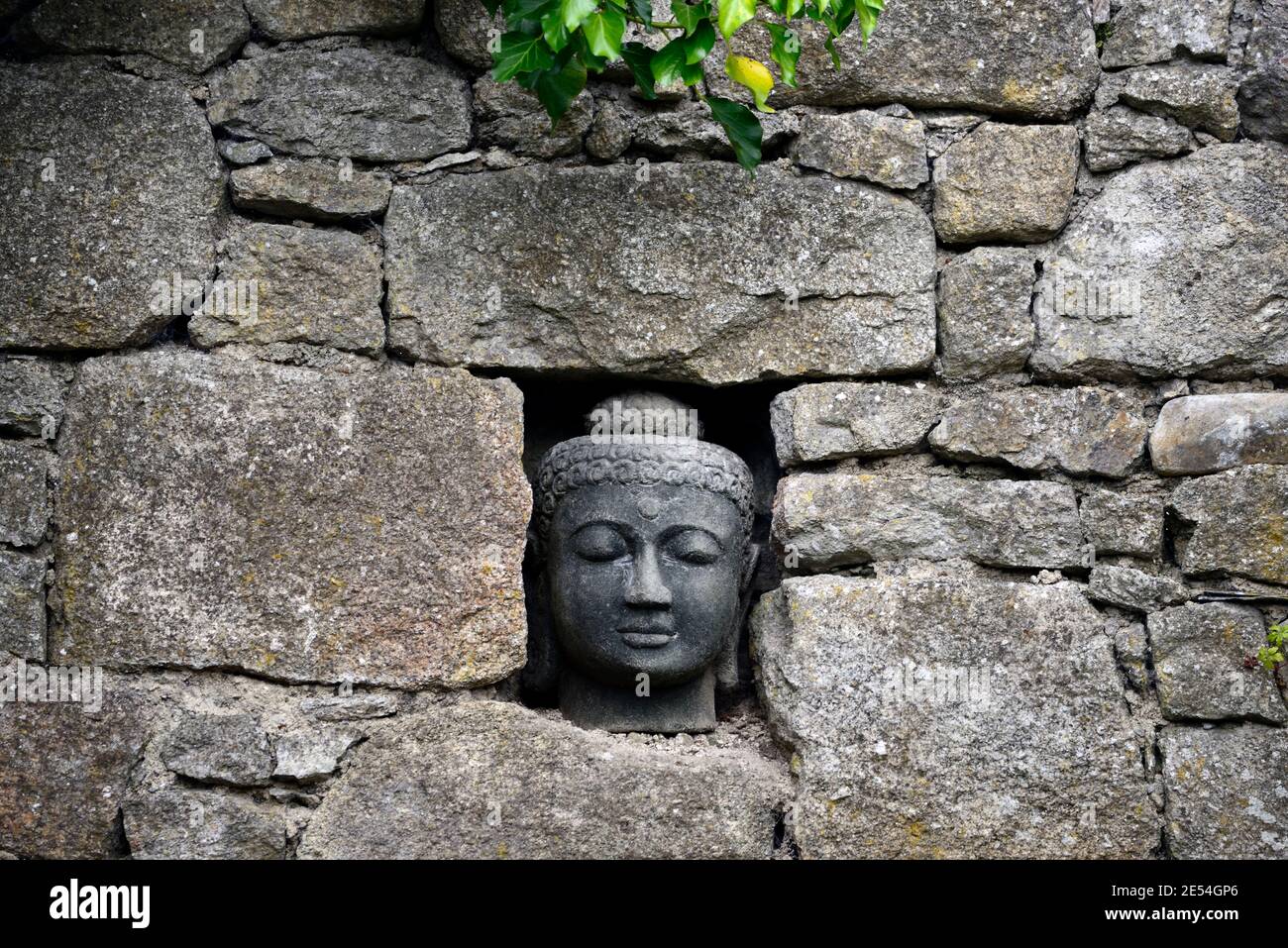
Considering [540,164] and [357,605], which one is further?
[540,164]

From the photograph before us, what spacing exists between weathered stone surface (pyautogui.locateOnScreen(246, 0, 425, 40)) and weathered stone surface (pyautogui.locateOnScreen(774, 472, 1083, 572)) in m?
1.55

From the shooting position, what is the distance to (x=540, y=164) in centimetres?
357

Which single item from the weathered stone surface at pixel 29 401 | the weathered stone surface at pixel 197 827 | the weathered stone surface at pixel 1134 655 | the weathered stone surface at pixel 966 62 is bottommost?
the weathered stone surface at pixel 197 827

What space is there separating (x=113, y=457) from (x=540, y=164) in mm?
1227

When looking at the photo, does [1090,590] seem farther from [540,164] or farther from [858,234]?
[540,164]

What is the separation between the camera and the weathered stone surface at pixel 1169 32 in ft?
11.8

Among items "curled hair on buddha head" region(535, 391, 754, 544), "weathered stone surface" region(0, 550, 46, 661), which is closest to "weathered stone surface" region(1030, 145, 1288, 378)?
"curled hair on buddha head" region(535, 391, 754, 544)

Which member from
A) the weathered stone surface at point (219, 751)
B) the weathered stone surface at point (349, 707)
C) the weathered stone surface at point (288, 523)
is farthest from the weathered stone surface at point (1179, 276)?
the weathered stone surface at point (219, 751)

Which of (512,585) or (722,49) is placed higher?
(722,49)

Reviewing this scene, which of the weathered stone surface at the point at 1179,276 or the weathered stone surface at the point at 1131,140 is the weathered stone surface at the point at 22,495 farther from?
the weathered stone surface at the point at 1131,140

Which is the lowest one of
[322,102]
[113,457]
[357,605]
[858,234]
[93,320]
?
[357,605]

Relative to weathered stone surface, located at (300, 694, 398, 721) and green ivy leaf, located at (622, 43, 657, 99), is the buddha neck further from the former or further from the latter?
green ivy leaf, located at (622, 43, 657, 99)

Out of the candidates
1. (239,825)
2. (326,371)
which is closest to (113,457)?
(326,371)

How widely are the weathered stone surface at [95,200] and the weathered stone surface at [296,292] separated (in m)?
0.09
